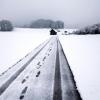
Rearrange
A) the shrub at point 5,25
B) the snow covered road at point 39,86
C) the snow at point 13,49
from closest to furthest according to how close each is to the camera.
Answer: the snow covered road at point 39,86, the snow at point 13,49, the shrub at point 5,25

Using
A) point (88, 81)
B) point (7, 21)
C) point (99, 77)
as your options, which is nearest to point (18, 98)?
point (88, 81)

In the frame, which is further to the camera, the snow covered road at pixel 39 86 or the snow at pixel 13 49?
the snow at pixel 13 49

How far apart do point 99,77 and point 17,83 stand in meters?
3.10

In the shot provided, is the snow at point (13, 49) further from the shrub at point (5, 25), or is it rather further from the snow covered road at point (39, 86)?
the shrub at point (5, 25)

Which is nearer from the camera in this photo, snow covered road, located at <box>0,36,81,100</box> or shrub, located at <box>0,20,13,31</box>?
snow covered road, located at <box>0,36,81,100</box>

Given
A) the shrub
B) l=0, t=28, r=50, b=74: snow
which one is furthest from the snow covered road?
the shrub

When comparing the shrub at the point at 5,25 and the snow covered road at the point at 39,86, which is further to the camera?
the shrub at the point at 5,25

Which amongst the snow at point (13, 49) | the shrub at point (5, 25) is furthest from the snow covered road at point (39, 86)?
the shrub at point (5, 25)

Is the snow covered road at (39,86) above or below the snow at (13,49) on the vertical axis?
above

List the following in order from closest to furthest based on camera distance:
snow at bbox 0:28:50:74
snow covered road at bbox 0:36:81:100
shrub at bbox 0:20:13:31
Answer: snow covered road at bbox 0:36:81:100
snow at bbox 0:28:50:74
shrub at bbox 0:20:13:31

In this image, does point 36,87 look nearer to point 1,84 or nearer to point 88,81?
point 1,84

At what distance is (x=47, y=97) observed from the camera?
3.80m

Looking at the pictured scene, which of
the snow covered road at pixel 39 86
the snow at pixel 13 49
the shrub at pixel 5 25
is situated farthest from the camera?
the shrub at pixel 5 25

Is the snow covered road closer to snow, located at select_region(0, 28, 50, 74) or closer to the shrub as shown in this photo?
snow, located at select_region(0, 28, 50, 74)
